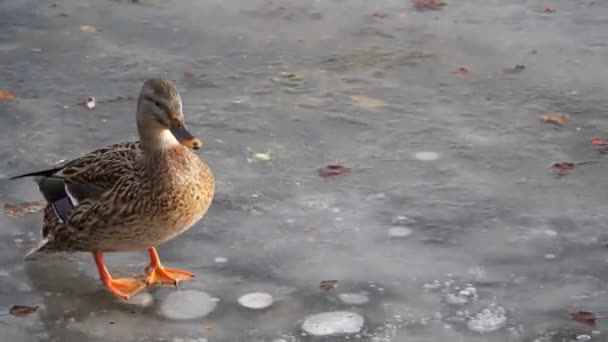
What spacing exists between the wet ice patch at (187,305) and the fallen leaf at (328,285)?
0.45 meters

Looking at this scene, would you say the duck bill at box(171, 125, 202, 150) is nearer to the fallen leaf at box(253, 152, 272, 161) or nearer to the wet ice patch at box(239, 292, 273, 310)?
the wet ice patch at box(239, 292, 273, 310)

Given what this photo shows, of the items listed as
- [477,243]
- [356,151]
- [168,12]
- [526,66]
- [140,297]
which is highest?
[168,12]

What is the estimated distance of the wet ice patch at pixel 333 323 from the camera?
14.1 ft

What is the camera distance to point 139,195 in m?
4.48

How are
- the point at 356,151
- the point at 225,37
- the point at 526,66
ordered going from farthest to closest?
the point at 225,37 < the point at 526,66 < the point at 356,151

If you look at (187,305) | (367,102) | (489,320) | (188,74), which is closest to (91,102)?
(188,74)

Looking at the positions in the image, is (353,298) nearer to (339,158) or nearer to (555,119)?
(339,158)

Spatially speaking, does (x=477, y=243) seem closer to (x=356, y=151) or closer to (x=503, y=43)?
(x=356, y=151)

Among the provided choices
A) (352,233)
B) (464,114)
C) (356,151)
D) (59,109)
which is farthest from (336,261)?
(59,109)

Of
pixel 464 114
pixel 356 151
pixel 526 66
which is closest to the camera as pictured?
pixel 356 151

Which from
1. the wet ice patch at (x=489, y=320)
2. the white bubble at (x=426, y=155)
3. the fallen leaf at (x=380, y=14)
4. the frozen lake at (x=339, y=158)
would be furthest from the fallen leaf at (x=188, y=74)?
the wet ice patch at (x=489, y=320)

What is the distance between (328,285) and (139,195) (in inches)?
34.1

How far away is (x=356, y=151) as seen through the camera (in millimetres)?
6004

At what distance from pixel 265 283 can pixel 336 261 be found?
0.37 meters
